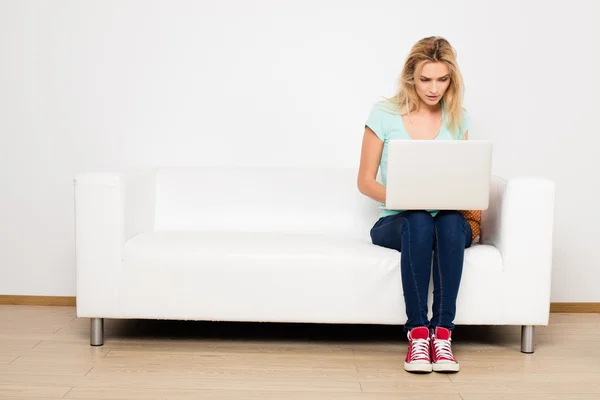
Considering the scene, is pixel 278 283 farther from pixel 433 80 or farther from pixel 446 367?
pixel 433 80

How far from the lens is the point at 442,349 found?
246 centimetres

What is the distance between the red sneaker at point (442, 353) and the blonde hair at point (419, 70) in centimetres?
75

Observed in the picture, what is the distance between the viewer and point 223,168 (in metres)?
3.25

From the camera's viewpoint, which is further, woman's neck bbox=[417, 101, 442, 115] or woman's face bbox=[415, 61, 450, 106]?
woman's neck bbox=[417, 101, 442, 115]

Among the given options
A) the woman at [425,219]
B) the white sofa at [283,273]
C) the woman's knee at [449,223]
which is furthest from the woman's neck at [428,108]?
the woman's knee at [449,223]

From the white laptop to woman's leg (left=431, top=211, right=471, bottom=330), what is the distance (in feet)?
0.42

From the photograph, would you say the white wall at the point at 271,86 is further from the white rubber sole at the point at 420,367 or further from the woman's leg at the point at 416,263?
the white rubber sole at the point at 420,367

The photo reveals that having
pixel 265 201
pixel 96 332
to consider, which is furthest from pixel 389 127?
pixel 96 332

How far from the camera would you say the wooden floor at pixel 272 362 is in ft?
7.39

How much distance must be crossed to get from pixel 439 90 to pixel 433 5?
2.45 ft

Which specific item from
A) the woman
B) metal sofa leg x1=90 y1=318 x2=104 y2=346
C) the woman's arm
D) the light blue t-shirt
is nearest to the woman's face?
the woman

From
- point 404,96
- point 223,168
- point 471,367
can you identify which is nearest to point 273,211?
point 223,168

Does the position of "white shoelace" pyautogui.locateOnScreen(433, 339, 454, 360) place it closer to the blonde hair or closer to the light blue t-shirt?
the light blue t-shirt

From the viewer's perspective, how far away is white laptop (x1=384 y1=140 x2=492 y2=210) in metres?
2.34
